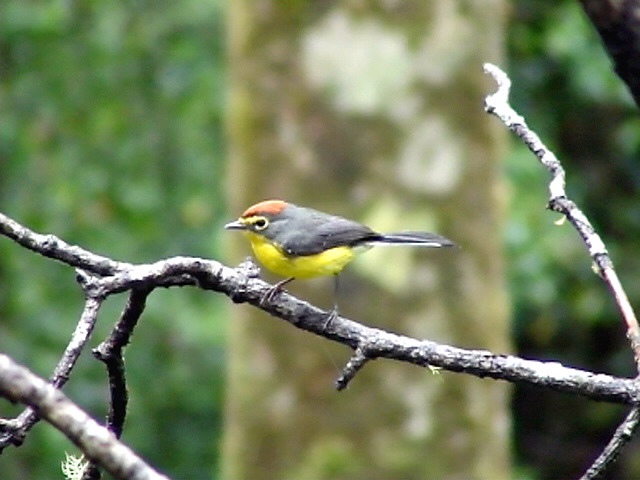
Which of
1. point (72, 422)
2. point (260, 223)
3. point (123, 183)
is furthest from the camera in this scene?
point (123, 183)

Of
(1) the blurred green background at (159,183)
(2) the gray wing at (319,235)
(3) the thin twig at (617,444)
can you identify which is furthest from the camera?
(1) the blurred green background at (159,183)

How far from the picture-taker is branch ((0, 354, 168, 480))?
115 cm

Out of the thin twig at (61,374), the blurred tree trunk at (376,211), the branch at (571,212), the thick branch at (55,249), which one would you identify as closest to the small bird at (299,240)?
the blurred tree trunk at (376,211)

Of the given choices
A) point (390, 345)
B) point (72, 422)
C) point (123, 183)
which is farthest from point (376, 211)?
point (123, 183)

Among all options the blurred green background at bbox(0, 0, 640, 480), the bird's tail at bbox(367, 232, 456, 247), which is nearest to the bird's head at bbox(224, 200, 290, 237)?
the bird's tail at bbox(367, 232, 456, 247)

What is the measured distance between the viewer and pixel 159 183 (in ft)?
31.8

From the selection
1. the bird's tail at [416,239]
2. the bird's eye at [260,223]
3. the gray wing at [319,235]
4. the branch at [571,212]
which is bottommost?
the branch at [571,212]

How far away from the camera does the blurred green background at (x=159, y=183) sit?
8.94 metres

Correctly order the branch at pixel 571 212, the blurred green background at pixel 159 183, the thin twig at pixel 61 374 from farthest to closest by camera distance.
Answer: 1. the blurred green background at pixel 159 183
2. the branch at pixel 571 212
3. the thin twig at pixel 61 374

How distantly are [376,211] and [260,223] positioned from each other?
4.14ft

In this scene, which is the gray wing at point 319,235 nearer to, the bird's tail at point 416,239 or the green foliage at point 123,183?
the bird's tail at point 416,239

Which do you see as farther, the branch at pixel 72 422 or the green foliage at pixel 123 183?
the green foliage at pixel 123 183

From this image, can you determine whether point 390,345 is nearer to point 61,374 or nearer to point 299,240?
point 61,374

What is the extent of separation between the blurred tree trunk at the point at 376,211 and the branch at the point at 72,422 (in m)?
3.89
